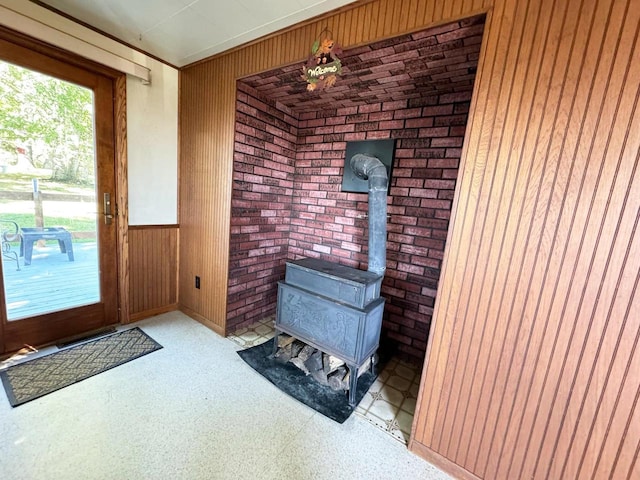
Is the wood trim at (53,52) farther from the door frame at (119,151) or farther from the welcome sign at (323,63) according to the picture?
the welcome sign at (323,63)

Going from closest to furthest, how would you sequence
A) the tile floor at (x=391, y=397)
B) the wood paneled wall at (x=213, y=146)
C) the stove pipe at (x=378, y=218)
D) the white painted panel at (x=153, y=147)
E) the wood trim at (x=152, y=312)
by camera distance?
the tile floor at (x=391, y=397), the wood paneled wall at (x=213, y=146), the stove pipe at (x=378, y=218), the white painted panel at (x=153, y=147), the wood trim at (x=152, y=312)

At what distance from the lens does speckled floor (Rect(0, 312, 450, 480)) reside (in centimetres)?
121

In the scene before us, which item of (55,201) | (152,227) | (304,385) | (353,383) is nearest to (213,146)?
(152,227)

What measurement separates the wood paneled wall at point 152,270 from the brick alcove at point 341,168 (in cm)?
86

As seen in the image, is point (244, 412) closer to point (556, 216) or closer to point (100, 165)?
point (556, 216)

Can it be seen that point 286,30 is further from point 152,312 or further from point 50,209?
point 152,312

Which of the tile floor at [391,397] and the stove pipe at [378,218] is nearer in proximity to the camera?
the tile floor at [391,397]

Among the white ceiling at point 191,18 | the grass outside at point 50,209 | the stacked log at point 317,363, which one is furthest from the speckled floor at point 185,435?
the white ceiling at point 191,18

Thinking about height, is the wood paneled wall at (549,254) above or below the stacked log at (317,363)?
above

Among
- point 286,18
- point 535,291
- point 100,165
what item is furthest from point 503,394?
point 100,165

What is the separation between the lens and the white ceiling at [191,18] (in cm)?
155

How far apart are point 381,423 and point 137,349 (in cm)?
195

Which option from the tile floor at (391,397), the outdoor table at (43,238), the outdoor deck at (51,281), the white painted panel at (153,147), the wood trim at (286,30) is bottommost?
the tile floor at (391,397)

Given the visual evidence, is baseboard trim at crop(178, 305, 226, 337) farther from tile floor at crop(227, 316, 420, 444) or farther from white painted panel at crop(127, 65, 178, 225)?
white painted panel at crop(127, 65, 178, 225)
